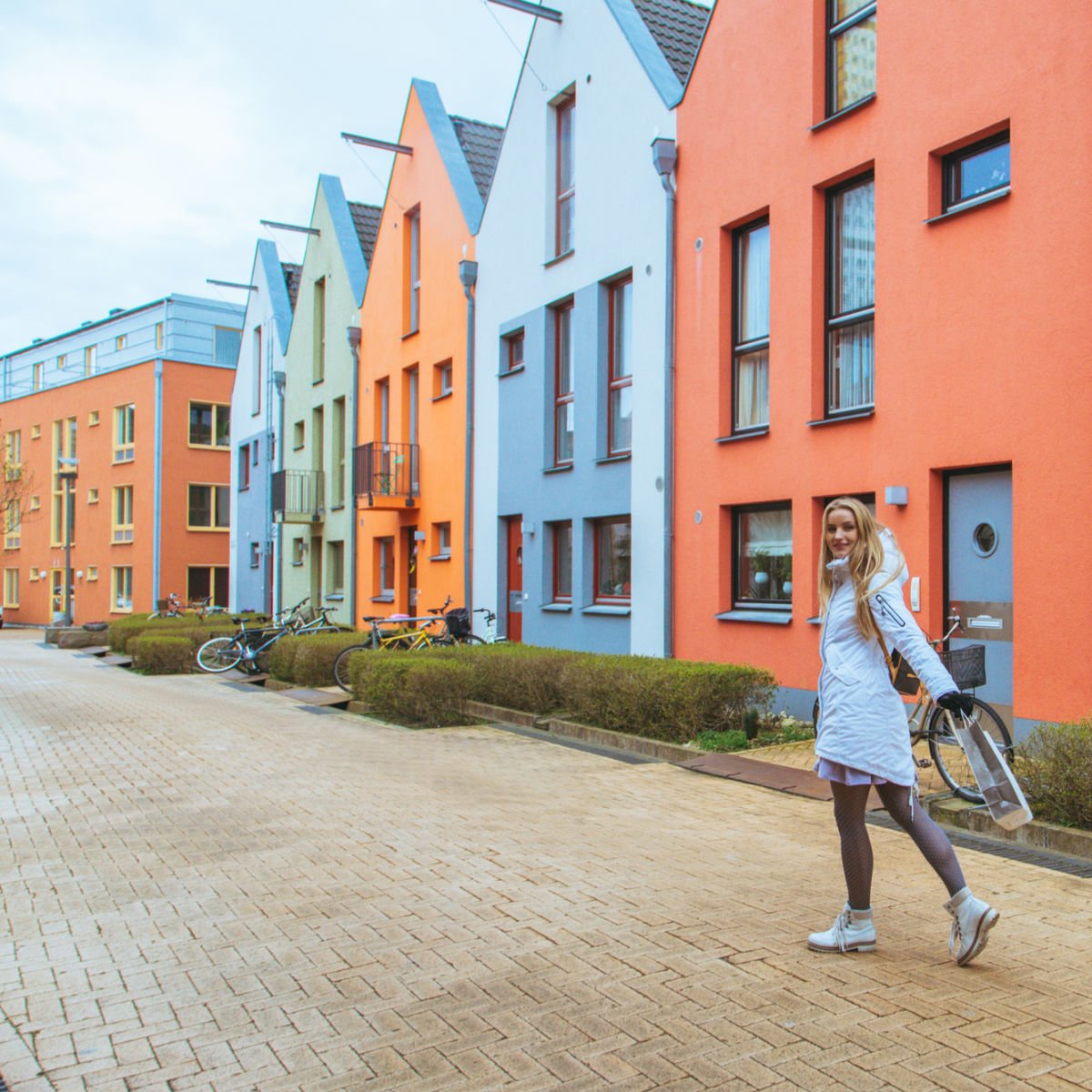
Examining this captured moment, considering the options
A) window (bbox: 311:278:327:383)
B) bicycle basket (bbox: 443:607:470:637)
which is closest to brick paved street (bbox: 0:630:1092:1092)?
bicycle basket (bbox: 443:607:470:637)

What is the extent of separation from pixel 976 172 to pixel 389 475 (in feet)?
44.4

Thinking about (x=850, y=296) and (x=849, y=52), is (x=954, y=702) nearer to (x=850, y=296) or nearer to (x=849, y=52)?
(x=850, y=296)

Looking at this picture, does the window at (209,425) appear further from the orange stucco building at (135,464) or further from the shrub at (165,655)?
the shrub at (165,655)

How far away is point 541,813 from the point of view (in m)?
7.27

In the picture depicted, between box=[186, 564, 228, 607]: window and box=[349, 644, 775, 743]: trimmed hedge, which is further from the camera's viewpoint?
box=[186, 564, 228, 607]: window

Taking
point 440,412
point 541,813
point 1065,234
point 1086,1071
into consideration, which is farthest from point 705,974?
point 440,412

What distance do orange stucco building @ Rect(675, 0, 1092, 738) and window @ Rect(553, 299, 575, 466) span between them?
320cm

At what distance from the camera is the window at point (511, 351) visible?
1816 centimetres

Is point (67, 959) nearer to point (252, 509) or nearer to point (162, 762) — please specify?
point (162, 762)

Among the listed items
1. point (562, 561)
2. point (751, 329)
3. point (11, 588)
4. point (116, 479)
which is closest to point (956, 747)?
point (751, 329)

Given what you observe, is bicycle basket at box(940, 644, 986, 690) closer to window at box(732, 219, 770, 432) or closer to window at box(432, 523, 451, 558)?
window at box(732, 219, 770, 432)

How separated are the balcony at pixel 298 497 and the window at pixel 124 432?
17.6 m

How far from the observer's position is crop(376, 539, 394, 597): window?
2292 centimetres

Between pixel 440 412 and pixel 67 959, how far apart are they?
16.6 m
